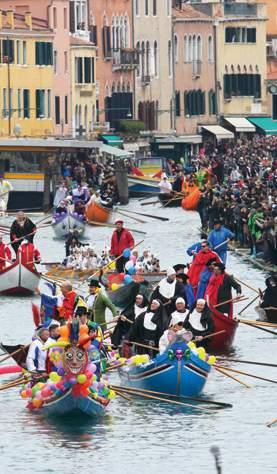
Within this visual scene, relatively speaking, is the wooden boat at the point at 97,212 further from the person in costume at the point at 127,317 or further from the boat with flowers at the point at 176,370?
the boat with flowers at the point at 176,370

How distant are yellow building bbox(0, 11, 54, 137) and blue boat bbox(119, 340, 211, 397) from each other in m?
73.4

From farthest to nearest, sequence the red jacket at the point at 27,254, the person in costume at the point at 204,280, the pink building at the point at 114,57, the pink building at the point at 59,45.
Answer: the pink building at the point at 114,57 < the pink building at the point at 59,45 < the red jacket at the point at 27,254 < the person in costume at the point at 204,280

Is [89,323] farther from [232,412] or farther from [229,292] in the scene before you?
[229,292]

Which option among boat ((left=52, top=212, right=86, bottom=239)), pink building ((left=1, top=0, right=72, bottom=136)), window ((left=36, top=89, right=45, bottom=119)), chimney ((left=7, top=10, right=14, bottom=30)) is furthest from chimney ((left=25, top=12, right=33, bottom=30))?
boat ((left=52, top=212, right=86, bottom=239))

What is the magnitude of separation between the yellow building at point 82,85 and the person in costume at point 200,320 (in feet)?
269

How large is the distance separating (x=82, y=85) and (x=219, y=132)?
17.2 meters

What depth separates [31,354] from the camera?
1559 inches

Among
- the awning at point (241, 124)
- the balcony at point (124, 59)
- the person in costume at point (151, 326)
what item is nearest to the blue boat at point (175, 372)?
the person in costume at point (151, 326)

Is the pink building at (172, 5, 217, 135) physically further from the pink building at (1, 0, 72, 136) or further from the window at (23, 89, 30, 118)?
the window at (23, 89, 30, 118)

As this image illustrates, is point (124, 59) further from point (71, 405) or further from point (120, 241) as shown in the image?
point (71, 405)

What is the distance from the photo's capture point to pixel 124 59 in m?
134

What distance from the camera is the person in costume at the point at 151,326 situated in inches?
1614

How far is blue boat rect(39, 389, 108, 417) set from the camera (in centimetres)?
3778

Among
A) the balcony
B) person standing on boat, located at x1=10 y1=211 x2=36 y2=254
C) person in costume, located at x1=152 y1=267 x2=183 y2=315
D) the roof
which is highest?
the roof
